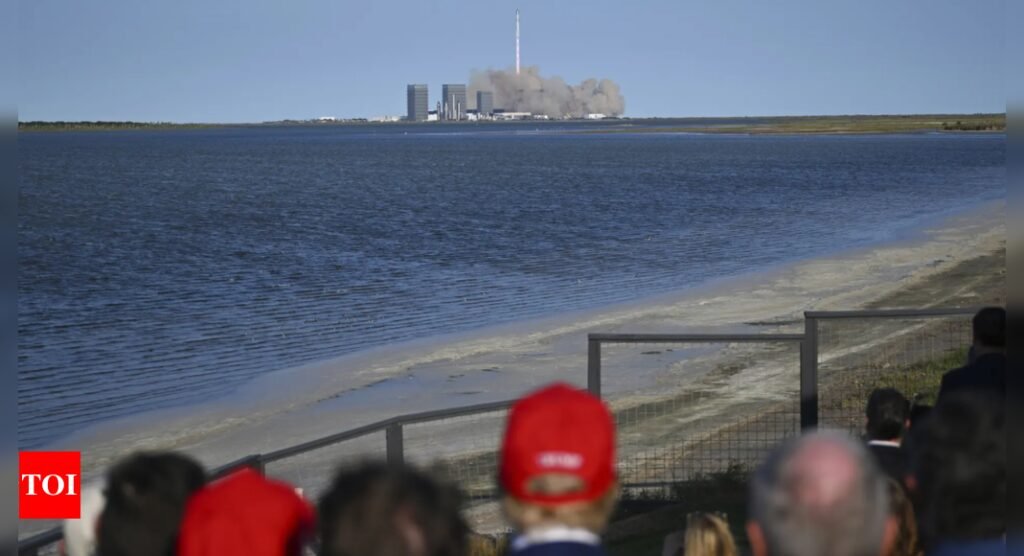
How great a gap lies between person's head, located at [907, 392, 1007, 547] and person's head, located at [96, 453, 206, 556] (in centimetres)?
227

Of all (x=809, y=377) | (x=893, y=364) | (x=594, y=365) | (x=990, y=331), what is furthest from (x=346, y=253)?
(x=990, y=331)

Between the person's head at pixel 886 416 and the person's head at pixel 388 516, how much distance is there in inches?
138

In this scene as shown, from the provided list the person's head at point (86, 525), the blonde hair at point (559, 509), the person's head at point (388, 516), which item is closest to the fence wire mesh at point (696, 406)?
the person's head at point (86, 525)

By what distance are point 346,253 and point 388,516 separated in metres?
40.9

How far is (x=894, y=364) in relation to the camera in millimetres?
11031

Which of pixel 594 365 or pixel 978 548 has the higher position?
pixel 978 548

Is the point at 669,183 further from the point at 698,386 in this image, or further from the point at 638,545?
the point at 638,545

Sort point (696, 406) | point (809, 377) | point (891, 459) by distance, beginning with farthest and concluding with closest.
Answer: point (696, 406) → point (809, 377) → point (891, 459)

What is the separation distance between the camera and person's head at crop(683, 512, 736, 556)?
5520 mm

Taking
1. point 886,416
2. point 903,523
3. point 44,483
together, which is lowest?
point 44,483

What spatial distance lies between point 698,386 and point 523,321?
31.7 ft

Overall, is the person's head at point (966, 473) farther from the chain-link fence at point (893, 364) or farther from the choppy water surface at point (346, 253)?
the choppy water surface at point (346, 253)

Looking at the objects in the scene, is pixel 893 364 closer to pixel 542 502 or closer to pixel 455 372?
pixel 542 502

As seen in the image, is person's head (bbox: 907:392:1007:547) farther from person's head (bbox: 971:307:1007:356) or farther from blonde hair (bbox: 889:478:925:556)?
person's head (bbox: 971:307:1007:356)
